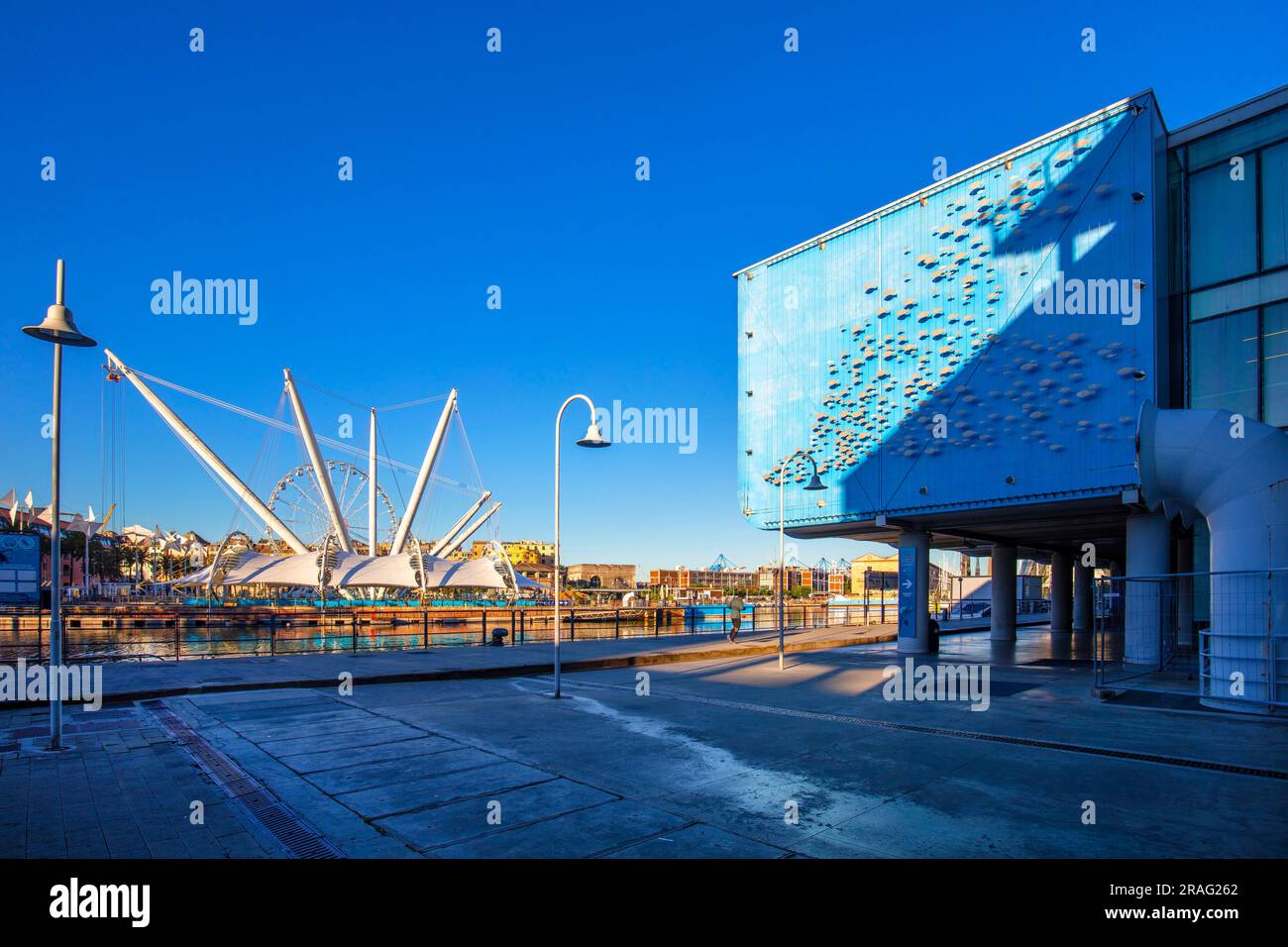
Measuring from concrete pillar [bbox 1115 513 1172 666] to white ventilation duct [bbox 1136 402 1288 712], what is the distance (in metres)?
4.67

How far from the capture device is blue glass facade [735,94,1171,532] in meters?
20.2

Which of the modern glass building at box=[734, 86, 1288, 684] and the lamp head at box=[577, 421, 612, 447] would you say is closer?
the lamp head at box=[577, 421, 612, 447]

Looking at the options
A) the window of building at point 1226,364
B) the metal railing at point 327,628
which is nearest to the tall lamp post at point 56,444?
the metal railing at point 327,628

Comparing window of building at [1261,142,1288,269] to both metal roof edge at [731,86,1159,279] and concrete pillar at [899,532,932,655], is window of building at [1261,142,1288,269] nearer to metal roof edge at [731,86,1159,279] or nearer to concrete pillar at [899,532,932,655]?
metal roof edge at [731,86,1159,279]

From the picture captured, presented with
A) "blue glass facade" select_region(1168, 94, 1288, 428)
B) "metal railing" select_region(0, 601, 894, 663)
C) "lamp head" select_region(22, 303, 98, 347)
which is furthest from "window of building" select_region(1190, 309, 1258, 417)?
"lamp head" select_region(22, 303, 98, 347)

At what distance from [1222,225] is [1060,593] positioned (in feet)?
76.6

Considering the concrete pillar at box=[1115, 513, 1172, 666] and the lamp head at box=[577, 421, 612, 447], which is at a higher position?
the lamp head at box=[577, 421, 612, 447]

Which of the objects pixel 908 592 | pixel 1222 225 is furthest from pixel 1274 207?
pixel 908 592

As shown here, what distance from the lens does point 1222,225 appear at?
2014 cm

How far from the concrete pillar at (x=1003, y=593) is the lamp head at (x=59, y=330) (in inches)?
1265
